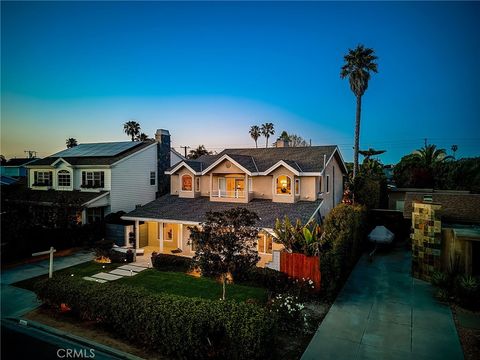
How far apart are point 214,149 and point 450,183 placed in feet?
142

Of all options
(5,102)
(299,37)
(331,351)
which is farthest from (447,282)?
(5,102)

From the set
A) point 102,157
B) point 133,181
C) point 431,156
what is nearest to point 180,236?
point 133,181

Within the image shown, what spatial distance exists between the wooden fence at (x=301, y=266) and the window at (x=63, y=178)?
2472cm

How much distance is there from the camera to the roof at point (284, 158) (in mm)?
23094

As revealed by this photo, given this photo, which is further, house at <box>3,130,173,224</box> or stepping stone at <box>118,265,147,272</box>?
house at <box>3,130,173,224</box>

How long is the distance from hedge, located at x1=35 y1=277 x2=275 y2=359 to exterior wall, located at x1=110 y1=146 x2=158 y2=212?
18.0m

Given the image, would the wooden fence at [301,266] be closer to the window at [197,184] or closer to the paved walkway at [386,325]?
the paved walkway at [386,325]

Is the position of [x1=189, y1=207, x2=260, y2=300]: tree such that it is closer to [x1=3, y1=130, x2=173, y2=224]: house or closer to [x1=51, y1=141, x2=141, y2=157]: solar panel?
[x1=3, y1=130, x2=173, y2=224]: house

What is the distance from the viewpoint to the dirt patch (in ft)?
28.1

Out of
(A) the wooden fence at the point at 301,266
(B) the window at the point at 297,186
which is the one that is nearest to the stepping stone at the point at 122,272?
(A) the wooden fence at the point at 301,266

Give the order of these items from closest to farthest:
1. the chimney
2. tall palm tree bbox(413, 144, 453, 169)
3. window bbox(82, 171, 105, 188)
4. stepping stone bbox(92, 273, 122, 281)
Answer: stepping stone bbox(92, 273, 122, 281) < window bbox(82, 171, 105, 188) < the chimney < tall palm tree bbox(413, 144, 453, 169)

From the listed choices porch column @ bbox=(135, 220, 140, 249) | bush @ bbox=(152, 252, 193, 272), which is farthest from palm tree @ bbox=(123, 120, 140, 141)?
bush @ bbox=(152, 252, 193, 272)

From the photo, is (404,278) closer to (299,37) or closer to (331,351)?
(331,351)

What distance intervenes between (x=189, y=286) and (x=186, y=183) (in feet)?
43.2
